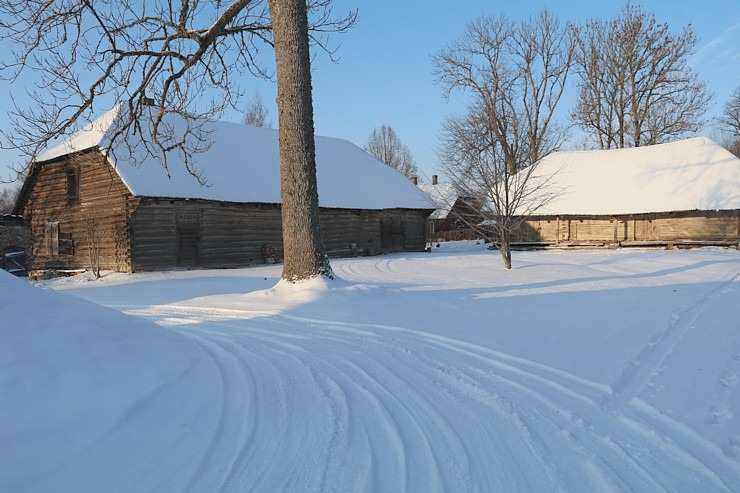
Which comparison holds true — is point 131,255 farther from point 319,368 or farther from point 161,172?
point 319,368

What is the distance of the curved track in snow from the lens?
2650 mm

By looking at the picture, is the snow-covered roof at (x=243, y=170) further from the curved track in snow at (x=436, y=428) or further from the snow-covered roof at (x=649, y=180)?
the curved track in snow at (x=436, y=428)

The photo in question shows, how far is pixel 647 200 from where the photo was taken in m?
27.5

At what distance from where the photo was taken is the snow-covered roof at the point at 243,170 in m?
18.7

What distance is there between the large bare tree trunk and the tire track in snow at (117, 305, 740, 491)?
13.4ft

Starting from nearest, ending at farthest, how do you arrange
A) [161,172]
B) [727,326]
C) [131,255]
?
1. [727,326]
2. [131,255]
3. [161,172]

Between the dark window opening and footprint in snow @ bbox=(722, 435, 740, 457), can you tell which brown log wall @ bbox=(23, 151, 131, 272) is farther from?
footprint in snow @ bbox=(722, 435, 740, 457)

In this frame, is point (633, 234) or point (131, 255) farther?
point (633, 234)

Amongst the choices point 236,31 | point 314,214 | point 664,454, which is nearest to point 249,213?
point 236,31

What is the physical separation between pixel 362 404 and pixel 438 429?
68cm

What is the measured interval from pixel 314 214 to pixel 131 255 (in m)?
11.7

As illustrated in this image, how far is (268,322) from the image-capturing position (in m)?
7.02

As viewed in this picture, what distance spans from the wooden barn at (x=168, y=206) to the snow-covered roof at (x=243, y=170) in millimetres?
61

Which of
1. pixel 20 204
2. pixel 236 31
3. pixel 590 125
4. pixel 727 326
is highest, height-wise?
pixel 590 125
